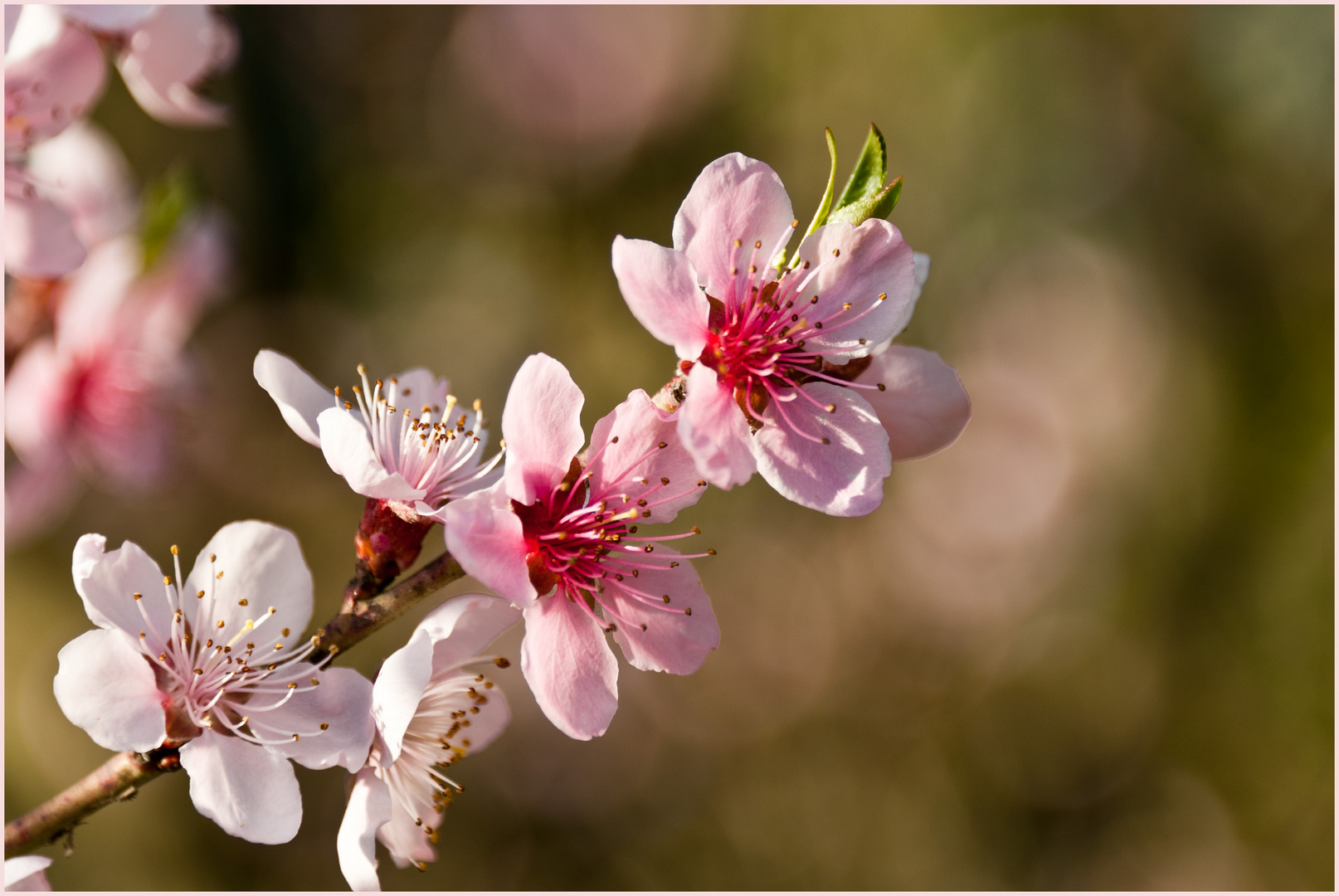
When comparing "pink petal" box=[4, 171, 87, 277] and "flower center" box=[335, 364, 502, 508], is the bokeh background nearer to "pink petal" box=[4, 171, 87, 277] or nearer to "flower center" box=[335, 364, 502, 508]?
"pink petal" box=[4, 171, 87, 277]

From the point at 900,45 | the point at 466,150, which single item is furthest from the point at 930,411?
the point at 466,150

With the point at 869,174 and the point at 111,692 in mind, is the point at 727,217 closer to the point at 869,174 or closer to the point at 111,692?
the point at 869,174

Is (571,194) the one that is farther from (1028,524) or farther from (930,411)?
(930,411)

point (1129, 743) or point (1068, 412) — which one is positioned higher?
point (1068, 412)

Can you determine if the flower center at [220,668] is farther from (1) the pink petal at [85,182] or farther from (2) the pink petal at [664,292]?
(1) the pink petal at [85,182]

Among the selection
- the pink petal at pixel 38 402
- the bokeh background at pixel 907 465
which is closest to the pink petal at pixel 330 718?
the pink petal at pixel 38 402
